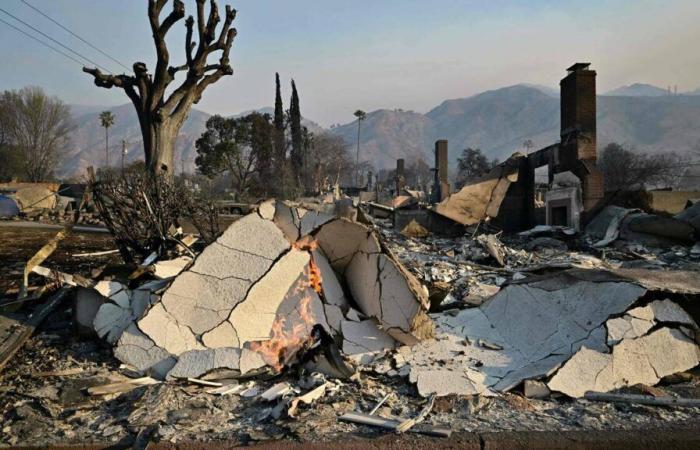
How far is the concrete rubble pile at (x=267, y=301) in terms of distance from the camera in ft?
13.3

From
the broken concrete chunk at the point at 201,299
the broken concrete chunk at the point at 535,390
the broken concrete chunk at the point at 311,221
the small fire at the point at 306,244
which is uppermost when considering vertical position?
the broken concrete chunk at the point at 311,221

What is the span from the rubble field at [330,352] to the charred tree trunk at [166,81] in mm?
9231

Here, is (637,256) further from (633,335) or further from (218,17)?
(218,17)

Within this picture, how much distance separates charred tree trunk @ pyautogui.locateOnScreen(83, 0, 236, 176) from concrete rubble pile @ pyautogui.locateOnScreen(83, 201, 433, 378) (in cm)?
940

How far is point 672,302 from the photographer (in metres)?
4.29

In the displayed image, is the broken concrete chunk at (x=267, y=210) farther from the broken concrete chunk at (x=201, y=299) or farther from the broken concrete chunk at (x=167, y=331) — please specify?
the broken concrete chunk at (x=167, y=331)

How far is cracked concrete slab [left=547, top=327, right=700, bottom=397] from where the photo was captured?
3.66 meters

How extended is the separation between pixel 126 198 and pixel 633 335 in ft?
20.4

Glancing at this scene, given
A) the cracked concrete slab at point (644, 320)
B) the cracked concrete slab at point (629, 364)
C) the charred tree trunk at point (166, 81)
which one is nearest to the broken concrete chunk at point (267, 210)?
the cracked concrete slab at point (629, 364)

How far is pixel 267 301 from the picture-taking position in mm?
4289

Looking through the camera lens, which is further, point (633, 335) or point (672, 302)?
point (672, 302)

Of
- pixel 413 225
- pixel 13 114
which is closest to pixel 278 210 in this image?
pixel 413 225

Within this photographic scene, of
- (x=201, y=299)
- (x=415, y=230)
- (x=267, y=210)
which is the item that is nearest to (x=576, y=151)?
(x=415, y=230)

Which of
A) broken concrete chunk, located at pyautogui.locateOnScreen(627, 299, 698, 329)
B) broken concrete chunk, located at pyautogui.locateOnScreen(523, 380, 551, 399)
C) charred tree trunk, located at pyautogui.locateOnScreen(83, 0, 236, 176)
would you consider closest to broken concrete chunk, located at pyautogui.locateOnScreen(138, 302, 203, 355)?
broken concrete chunk, located at pyautogui.locateOnScreen(523, 380, 551, 399)
